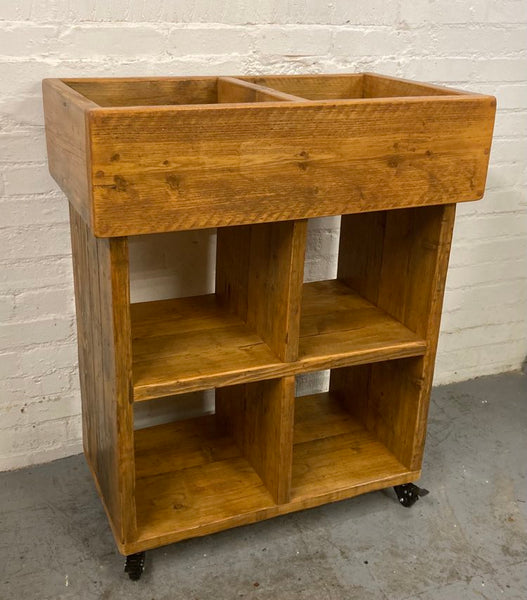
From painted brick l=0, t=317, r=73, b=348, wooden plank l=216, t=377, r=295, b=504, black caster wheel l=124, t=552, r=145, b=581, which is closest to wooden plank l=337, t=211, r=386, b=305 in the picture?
wooden plank l=216, t=377, r=295, b=504

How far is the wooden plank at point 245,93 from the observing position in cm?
159

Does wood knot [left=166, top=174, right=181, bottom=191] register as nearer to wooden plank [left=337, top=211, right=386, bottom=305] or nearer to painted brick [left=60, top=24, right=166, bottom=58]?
painted brick [left=60, top=24, right=166, bottom=58]

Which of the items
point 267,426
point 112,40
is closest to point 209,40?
point 112,40

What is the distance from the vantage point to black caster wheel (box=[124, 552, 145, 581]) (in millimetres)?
1762

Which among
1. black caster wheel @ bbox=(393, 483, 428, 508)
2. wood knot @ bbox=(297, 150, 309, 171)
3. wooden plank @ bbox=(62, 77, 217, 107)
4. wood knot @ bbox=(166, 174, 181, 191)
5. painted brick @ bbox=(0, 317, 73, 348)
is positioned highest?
wooden plank @ bbox=(62, 77, 217, 107)

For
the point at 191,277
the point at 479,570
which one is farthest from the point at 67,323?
the point at 479,570

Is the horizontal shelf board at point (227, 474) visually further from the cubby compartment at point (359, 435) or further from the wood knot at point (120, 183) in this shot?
the wood knot at point (120, 183)

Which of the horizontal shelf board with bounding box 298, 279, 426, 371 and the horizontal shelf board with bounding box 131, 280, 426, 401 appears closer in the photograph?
the horizontal shelf board with bounding box 131, 280, 426, 401

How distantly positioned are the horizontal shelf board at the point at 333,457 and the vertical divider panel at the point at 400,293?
0.04m

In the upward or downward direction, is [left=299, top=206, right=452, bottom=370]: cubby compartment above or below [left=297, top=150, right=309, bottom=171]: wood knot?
below

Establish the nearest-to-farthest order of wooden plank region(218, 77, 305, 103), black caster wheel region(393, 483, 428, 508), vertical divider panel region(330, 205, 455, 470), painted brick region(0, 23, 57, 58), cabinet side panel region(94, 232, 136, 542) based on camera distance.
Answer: cabinet side panel region(94, 232, 136, 542) → wooden plank region(218, 77, 305, 103) → painted brick region(0, 23, 57, 58) → vertical divider panel region(330, 205, 455, 470) → black caster wheel region(393, 483, 428, 508)

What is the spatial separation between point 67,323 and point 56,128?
2.01ft

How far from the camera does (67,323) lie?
6.70ft

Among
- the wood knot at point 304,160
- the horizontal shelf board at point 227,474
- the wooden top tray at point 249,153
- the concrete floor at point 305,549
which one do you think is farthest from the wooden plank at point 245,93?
the concrete floor at point 305,549
